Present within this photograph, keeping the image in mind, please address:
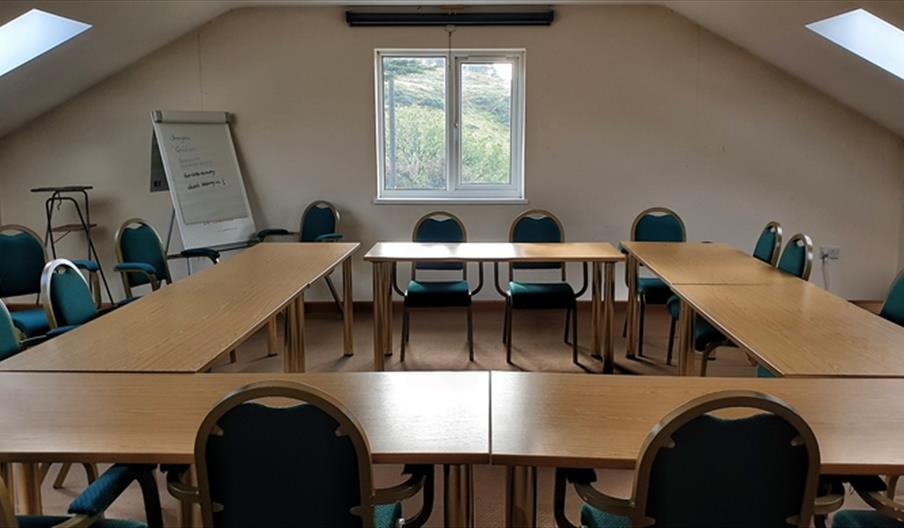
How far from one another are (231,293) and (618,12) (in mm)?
3733

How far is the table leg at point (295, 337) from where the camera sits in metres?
3.31

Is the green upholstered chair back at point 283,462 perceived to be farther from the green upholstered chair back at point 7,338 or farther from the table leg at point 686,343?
the table leg at point 686,343

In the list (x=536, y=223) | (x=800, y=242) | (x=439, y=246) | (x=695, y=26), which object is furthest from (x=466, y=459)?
(x=695, y=26)

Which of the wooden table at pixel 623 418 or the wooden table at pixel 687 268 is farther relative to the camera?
the wooden table at pixel 687 268

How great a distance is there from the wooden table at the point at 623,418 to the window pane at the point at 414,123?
3.69 metres

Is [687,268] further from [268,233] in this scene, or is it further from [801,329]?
[268,233]

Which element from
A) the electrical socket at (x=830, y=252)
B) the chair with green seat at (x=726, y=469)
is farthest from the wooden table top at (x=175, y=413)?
the electrical socket at (x=830, y=252)

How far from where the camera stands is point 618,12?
200 inches

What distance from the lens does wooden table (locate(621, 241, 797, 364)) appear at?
3195mm

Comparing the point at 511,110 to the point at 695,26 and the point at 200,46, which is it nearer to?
the point at 695,26

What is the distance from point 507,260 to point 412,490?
97.7 inches

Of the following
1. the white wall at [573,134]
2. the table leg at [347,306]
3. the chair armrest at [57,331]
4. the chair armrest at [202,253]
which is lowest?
the table leg at [347,306]

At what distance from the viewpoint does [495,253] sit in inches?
158

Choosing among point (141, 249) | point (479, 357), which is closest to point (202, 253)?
point (141, 249)
